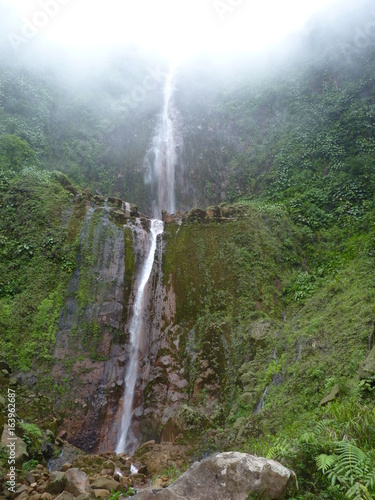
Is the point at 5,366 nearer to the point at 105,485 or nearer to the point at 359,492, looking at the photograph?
the point at 105,485

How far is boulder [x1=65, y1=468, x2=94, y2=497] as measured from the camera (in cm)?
474

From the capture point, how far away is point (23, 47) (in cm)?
3080

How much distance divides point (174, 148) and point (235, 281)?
14.9m

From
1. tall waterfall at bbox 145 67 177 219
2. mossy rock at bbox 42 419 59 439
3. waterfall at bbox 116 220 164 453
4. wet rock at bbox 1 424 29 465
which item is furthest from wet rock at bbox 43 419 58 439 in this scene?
tall waterfall at bbox 145 67 177 219

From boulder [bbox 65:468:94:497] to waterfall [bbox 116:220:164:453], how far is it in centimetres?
517

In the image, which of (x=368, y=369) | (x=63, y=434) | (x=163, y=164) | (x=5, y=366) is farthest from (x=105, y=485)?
(x=163, y=164)

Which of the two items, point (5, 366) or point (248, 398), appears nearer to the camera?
point (248, 398)

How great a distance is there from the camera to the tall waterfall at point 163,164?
73.6 feet

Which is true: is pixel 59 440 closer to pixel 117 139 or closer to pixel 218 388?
pixel 218 388

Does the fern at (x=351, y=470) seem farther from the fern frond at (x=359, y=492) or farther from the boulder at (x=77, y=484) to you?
the boulder at (x=77, y=484)

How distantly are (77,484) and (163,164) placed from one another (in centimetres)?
2163

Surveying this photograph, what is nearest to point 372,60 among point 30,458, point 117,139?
point 117,139

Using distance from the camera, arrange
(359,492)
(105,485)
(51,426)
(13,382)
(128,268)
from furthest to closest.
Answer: (128,268)
(13,382)
(51,426)
(105,485)
(359,492)

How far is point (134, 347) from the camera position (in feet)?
40.0
